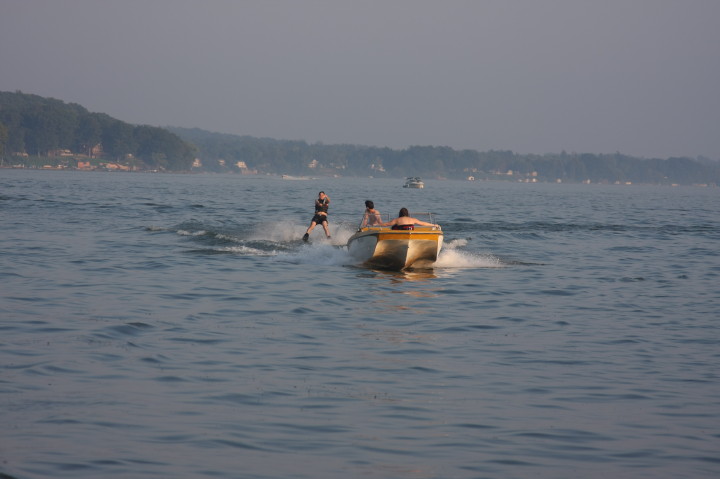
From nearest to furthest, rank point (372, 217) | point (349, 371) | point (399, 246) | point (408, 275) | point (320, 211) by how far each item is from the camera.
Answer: point (349, 371) < point (408, 275) < point (399, 246) < point (372, 217) < point (320, 211)

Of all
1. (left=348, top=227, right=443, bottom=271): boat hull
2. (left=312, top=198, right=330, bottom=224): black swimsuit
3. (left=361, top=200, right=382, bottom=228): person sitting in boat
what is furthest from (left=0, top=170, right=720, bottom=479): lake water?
(left=312, top=198, right=330, bottom=224): black swimsuit

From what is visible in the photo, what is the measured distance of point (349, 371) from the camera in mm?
12023

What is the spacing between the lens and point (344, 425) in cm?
952

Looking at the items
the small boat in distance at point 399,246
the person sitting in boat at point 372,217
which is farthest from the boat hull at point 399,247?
the person sitting in boat at point 372,217

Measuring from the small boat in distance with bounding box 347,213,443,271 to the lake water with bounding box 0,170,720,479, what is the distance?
0.52m

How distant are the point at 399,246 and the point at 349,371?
12.4 m

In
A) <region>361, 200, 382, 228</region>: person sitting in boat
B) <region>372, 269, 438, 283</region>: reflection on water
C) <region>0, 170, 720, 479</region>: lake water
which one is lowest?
<region>372, 269, 438, 283</region>: reflection on water

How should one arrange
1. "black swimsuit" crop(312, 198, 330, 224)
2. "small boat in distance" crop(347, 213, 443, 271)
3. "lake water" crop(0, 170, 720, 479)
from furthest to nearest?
"black swimsuit" crop(312, 198, 330, 224) → "small boat in distance" crop(347, 213, 443, 271) → "lake water" crop(0, 170, 720, 479)

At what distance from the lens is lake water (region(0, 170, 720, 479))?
28.1 feet

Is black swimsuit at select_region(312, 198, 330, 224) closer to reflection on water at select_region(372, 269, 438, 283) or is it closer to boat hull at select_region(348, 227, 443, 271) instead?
boat hull at select_region(348, 227, 443, 271)

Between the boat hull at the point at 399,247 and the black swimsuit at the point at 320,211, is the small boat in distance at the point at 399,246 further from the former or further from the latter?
the black swimsuit at the point at 320,211

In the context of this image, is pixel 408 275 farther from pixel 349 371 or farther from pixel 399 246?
pixel 349 371

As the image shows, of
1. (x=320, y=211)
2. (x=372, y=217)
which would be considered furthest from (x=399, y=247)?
(x=320, y=211)

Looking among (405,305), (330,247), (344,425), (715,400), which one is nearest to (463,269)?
(330,247)
